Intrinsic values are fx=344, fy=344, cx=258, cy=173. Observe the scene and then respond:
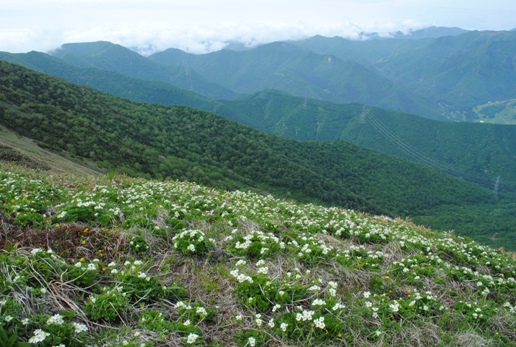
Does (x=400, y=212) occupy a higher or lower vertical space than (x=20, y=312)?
lower

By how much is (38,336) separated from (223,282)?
3.42 m

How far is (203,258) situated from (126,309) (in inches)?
103

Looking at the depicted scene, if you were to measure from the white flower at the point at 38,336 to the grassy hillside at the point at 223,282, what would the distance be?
0.9 inches

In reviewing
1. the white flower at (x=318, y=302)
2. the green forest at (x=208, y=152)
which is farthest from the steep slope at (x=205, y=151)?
the white flower at (x=318, y=302)

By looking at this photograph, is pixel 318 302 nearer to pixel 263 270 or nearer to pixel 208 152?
pixel 263 270

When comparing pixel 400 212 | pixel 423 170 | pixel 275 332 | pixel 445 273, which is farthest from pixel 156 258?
pixel 423 170

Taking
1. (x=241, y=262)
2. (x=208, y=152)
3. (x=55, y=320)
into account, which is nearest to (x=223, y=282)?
(x=241, y=262)

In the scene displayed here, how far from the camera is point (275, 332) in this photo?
19.1ft

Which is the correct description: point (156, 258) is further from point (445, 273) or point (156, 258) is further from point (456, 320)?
point (445, 273)

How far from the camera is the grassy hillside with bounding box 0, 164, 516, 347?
5.64 m

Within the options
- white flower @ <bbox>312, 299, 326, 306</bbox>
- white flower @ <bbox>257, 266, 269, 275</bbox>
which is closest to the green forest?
white flower @ <bbox>257, 266, 269, 275</bbox>

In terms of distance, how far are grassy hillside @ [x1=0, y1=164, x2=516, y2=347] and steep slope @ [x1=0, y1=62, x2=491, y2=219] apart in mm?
47429

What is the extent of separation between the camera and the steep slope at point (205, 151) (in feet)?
215

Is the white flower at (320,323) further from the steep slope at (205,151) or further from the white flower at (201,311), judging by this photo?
the steep slope at (205,151)
